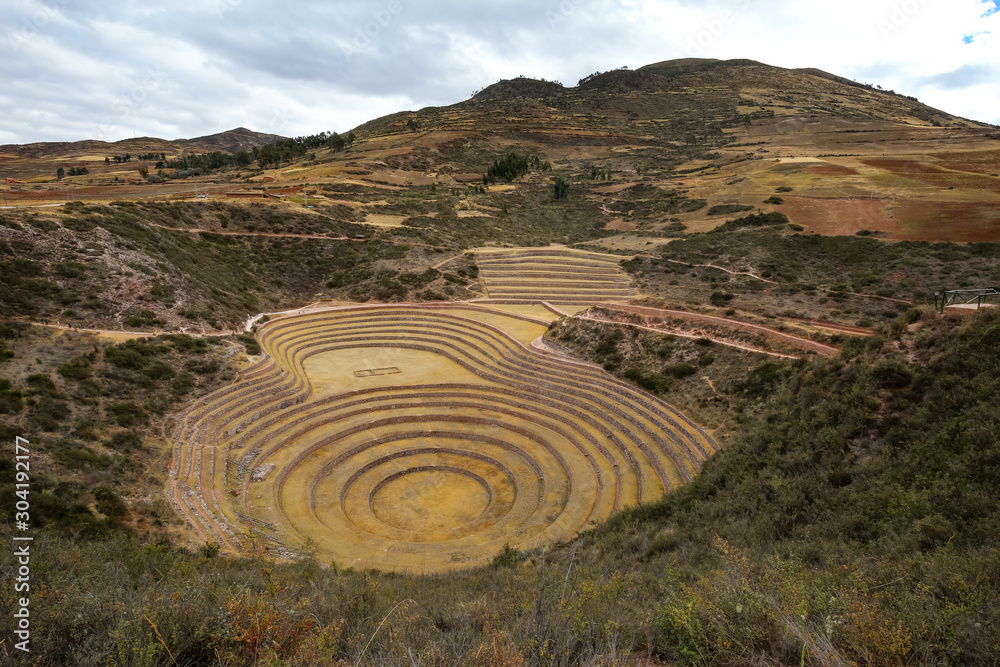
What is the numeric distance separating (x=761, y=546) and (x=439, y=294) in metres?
26.4

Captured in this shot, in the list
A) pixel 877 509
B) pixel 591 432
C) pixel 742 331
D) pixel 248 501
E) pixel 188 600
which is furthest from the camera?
pixel 742 331

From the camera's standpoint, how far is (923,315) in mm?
11727

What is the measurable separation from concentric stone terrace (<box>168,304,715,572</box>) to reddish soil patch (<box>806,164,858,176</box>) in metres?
43.4

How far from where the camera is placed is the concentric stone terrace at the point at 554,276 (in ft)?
107

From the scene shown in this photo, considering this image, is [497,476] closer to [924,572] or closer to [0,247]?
[924,572]

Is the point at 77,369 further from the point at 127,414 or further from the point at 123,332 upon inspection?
the point at 123,332

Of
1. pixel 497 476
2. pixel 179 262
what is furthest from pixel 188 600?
pixel 179 262

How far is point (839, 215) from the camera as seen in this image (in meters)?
37.0

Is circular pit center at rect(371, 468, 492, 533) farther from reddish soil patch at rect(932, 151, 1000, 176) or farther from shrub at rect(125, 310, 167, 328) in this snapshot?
reddish soil patch at rect(932, 151, 1000, 176)

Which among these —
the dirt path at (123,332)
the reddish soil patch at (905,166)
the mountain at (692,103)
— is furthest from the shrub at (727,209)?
the mountain at (692,103)

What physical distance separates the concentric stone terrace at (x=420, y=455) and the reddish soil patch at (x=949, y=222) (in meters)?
28.8

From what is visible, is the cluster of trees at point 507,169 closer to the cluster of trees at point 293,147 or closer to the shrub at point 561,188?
the shrub at point 561,188

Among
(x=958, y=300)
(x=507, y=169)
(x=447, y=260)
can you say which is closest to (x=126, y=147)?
(x=507, y=169)

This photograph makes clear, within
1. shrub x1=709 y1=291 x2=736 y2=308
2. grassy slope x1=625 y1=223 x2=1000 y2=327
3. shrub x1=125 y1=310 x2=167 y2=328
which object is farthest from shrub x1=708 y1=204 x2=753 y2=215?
shrub x1=125 y1=310 x2=167 y2=328
